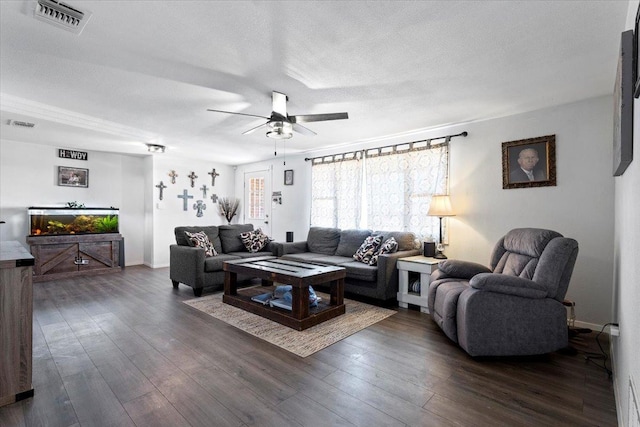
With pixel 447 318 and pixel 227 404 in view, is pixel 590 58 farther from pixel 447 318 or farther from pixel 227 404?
pixel 227 404

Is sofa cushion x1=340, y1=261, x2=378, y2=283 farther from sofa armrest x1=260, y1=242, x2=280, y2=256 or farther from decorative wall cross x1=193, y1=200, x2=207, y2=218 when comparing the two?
decorative wall cross x1=193, y1=200, x2=207, y2=218

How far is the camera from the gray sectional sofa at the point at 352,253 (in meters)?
3.73

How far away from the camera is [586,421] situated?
5.57 ft

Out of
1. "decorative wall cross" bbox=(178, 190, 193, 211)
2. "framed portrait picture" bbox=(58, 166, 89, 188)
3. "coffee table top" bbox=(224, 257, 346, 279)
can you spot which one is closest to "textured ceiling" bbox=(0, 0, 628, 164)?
"coffee table top" bbox=(224, 257, 346, 279)

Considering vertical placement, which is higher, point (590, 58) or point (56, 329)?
point (590, 58)

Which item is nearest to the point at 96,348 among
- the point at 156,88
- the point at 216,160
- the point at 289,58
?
the point at 156,88

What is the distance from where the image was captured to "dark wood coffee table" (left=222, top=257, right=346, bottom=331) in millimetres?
3020

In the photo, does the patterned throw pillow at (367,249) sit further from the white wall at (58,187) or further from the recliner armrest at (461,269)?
the white wall at (58,187)

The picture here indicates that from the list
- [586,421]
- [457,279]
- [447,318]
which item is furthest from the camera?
[457,279]

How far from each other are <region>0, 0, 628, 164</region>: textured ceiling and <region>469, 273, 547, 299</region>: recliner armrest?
1.76 m

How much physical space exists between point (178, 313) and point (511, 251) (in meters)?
3.62

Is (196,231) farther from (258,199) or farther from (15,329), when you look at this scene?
(15,329)

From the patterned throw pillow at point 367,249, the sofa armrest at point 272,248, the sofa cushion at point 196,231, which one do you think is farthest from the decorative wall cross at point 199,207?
the patterned throw pillow at point 367,249

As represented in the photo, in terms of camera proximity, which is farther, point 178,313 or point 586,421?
point 178,313
